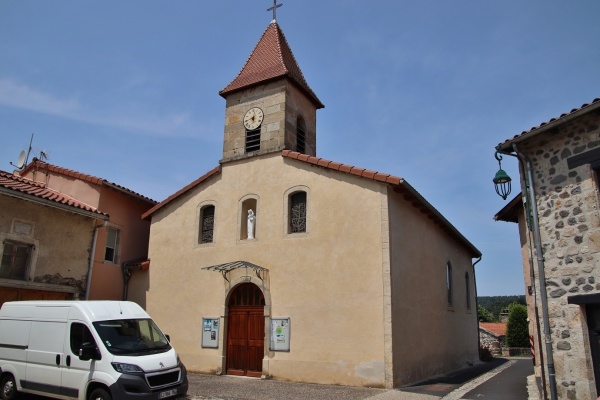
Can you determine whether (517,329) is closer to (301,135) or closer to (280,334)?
(301,135)

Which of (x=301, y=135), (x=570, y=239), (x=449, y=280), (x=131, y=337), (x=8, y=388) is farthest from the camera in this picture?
(x=449, y=280)

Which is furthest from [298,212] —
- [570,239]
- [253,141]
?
[570,239]

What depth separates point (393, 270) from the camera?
11.9 m

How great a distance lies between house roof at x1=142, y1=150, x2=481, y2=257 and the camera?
1209cm

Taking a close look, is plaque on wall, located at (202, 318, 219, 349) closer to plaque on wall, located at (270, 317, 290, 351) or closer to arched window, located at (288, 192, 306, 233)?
plaque on wall, located at (270, 317, 290, 351)

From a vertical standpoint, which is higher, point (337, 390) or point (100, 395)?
point (100, 395)

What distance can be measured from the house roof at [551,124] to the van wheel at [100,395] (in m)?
8.37

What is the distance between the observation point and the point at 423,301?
14.1 m

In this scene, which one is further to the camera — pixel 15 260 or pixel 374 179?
pixel 15 260

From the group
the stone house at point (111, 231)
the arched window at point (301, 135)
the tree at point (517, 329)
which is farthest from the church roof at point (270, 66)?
the tree at point (517, 329)

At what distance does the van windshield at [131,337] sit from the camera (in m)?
8.46

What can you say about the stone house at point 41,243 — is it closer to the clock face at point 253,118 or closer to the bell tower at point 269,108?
the bell tower at point 269,108

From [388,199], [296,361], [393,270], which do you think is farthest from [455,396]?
[388,199]

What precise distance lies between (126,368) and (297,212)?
6745 millimetres
